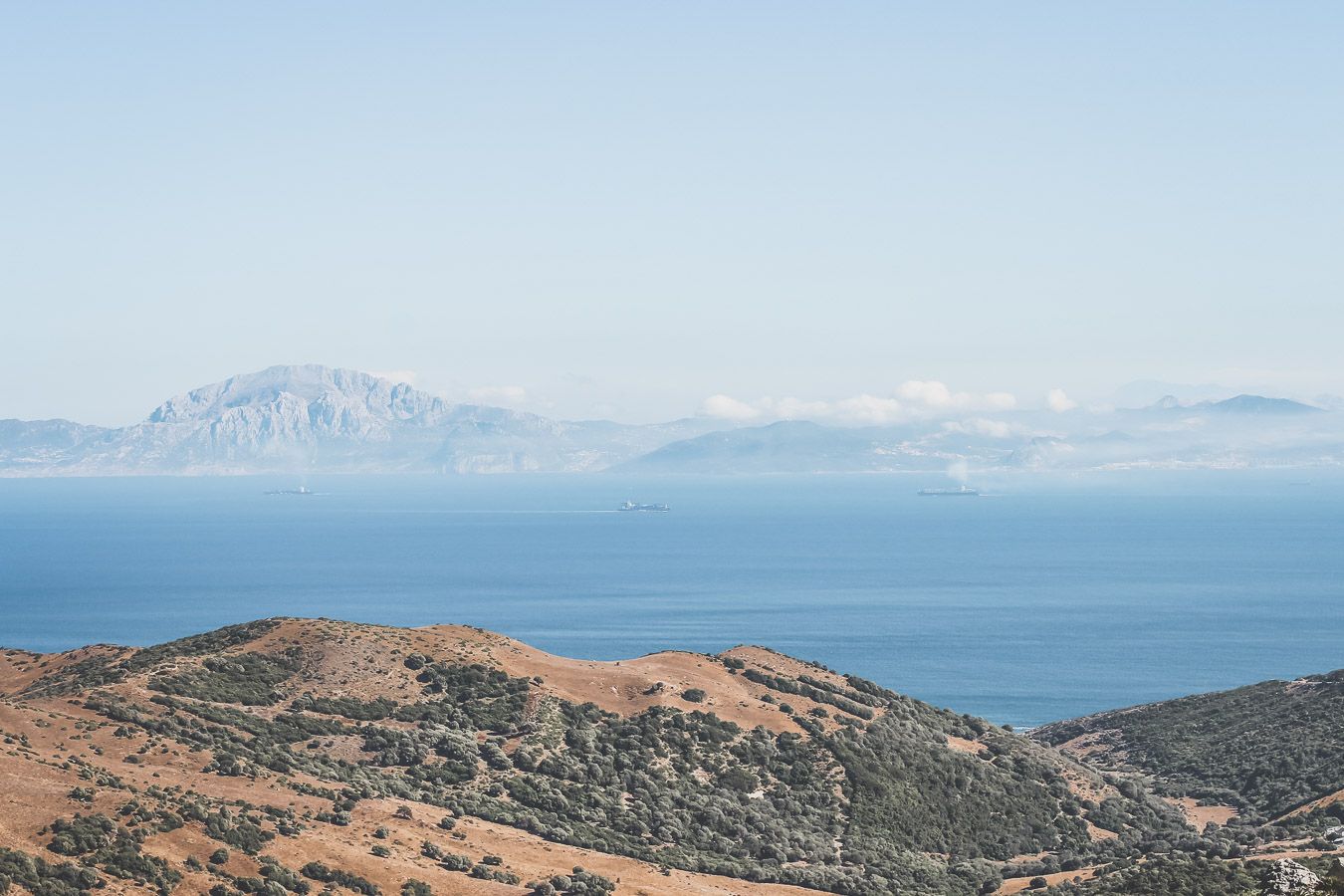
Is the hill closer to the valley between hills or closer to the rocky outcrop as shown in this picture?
the valley between hills

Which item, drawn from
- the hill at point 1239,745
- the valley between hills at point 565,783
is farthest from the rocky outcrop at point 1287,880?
the hill at point 1239,745

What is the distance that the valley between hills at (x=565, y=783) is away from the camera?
134 ft

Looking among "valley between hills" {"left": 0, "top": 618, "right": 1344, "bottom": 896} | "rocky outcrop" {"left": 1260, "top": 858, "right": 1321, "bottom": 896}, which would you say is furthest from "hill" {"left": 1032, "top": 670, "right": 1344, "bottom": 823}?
"rocky outcrop" {"left": 1260, "top": 858, "right": 1321, "bottom": 896}

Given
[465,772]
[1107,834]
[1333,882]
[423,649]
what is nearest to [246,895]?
[465,772]

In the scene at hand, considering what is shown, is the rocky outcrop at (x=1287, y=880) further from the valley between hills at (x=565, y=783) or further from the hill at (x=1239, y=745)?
the hill at (x=1239, y=745)

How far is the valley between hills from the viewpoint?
4091cm

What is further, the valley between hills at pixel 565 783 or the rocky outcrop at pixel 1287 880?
the valley between hills at pixel 565 783

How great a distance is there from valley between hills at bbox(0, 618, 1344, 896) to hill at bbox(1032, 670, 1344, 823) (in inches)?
13.3

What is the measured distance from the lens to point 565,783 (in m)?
57.8

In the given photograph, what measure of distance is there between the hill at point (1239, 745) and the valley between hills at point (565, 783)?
1.11 ft

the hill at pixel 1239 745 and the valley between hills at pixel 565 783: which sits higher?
the valley between hills at pixel 565 783

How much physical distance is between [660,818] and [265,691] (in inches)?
785

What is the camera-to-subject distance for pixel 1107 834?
2591 inches

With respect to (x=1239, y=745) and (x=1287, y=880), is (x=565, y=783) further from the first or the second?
(x=1239, y=745)
